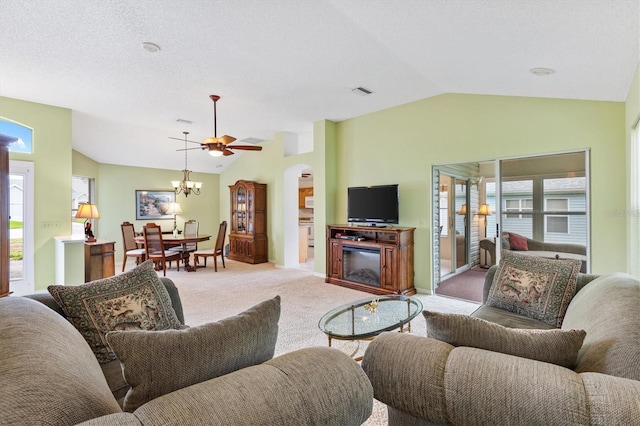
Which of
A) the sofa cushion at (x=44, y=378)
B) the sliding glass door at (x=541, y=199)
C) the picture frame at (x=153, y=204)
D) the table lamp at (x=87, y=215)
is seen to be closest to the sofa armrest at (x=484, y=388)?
the sofa cushion at (x=44, y=378)

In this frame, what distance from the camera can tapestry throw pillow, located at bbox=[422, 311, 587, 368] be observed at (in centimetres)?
115

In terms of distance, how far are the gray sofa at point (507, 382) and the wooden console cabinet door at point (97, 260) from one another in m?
5.22

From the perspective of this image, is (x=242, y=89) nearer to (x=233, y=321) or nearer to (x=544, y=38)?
(x=544, y=38)

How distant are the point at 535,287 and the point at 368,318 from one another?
4.26 ft

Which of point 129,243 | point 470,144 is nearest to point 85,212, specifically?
point 129,243

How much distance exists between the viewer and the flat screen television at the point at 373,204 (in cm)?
500

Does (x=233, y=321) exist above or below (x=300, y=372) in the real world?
above

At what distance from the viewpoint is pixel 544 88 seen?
3291 mm

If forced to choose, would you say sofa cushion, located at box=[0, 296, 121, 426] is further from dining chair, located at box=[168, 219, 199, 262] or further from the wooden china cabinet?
the wooden china cabinet

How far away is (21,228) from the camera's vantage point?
4688 mm

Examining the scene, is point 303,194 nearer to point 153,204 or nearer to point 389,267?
point 153,204

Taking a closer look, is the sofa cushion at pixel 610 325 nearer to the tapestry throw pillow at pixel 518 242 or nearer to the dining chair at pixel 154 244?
the tapestry throw pillow at pixel 518 242

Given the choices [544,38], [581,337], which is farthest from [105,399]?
[544,38]

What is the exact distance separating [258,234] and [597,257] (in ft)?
20.4
